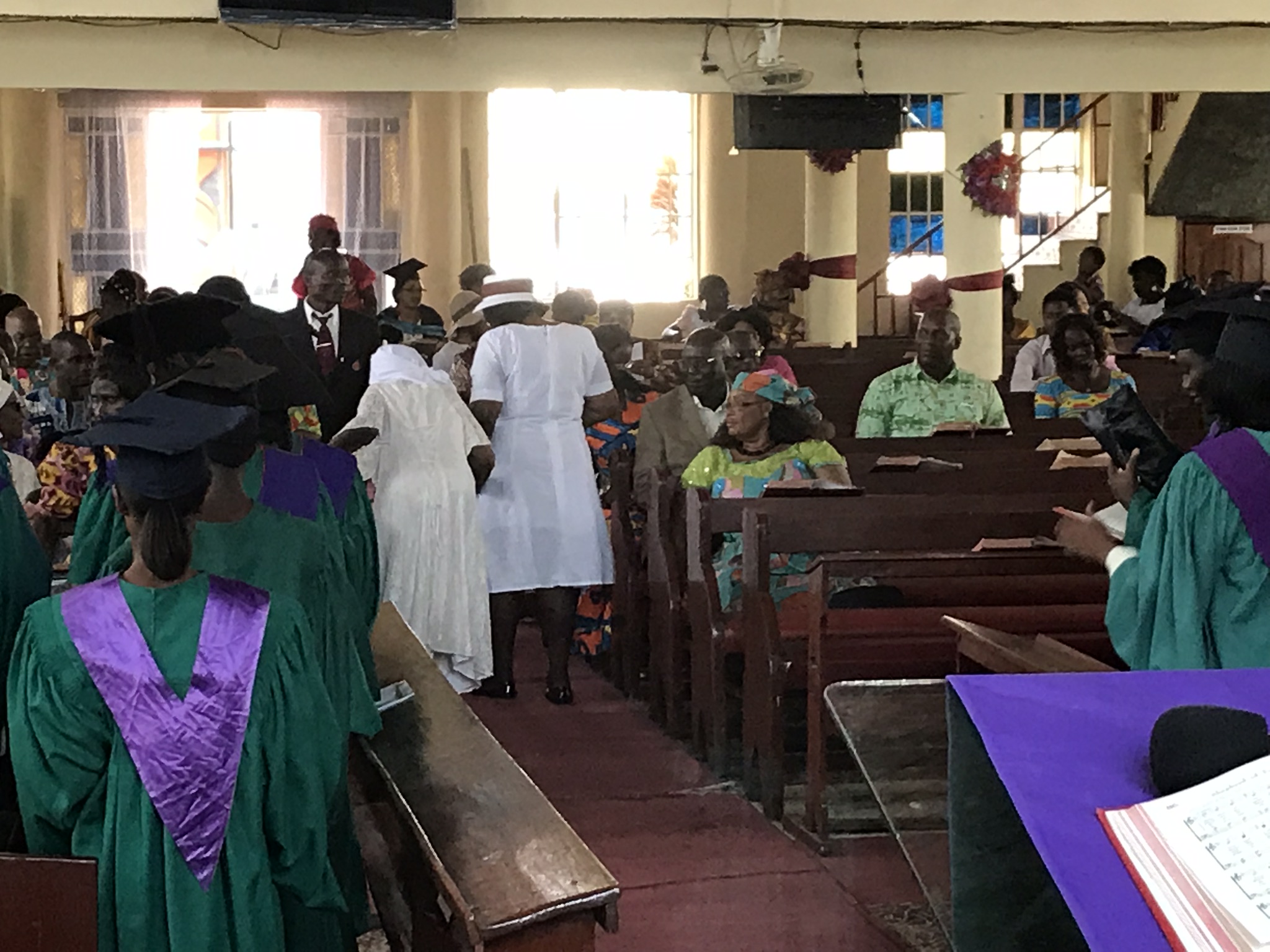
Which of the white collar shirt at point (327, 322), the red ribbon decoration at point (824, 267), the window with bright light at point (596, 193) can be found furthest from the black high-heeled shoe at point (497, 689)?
the window with bright light at point (596, 193)

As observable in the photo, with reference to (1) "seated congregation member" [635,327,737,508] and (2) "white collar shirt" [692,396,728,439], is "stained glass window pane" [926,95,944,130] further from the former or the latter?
(2) "white collar shirt" [692,396,728,439]

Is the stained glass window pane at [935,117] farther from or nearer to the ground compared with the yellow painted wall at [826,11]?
→ farther from the ground

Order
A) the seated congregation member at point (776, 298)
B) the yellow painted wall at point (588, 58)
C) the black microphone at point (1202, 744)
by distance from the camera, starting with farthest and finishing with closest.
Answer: the seated congregation member at point (776, 298), the yellow painted wall at point (588, 58), the black microphone at point (1202, 744)

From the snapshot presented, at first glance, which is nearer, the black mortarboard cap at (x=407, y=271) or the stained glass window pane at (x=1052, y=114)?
the black mortarboard cap at (x=407, y=271)

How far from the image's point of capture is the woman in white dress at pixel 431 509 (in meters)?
6.12

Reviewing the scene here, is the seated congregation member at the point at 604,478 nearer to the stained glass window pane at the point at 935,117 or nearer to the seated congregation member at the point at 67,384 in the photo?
the seated congregation member at the point at 67,384

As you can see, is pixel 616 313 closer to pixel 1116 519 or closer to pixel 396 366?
pixel 396 366

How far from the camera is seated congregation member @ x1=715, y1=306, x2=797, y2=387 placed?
7.16 m

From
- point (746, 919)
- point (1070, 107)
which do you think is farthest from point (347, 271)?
Answer: point (1070, 107)

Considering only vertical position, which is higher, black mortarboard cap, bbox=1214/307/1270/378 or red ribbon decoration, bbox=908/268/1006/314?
red ribbon decoration, bbox=908/268/1006/314

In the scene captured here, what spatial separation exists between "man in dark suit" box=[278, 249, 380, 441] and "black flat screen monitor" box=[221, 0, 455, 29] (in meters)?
3.07

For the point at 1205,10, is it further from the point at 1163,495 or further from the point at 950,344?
the point at 1163,495

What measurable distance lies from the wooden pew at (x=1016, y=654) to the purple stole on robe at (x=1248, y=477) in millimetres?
401

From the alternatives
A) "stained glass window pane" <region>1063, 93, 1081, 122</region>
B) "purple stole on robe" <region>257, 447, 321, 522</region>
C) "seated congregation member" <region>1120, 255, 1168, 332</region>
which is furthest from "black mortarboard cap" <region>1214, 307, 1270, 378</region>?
"stained glass window pane" <region>1063, 93, 1081, 122</region>
